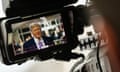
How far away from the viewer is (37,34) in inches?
32.7

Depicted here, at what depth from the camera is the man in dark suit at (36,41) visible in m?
0.83

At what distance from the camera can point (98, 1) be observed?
0.52 meters

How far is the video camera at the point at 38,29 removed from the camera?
0.81 metres

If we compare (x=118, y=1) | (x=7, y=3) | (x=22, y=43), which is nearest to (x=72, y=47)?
(x=22, y=43)

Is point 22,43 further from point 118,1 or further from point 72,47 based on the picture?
point 118,1

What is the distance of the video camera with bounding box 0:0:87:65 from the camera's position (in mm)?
812

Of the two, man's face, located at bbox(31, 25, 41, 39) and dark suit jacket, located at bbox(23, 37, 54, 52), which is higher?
man's face, located at bbox(31, 25, 41, 39)

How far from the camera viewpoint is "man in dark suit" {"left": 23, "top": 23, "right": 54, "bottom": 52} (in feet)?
2.71

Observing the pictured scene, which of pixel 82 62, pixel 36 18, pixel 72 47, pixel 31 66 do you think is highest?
pixel 36 18

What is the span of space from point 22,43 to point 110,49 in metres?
0.35

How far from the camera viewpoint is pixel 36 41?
83 cm

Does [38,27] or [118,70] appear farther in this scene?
[38,27]

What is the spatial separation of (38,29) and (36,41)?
0.14 feet

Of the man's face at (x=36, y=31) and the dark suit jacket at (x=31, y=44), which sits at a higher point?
the man's face at (x=36, y=31)
